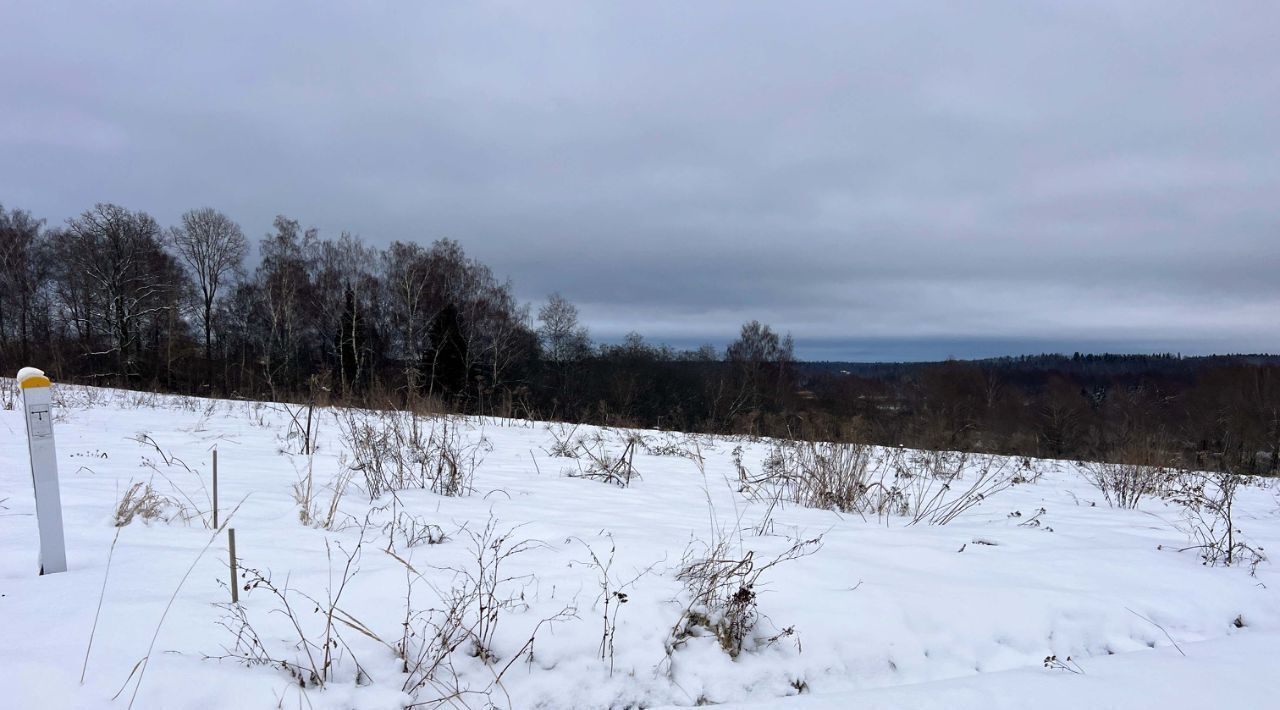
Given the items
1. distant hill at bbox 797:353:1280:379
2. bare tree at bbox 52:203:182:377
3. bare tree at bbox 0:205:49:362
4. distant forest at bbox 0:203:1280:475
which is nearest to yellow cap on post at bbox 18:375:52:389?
distant forest at bbox 0:203:1280:475

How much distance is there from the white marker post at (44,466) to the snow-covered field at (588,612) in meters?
0.10

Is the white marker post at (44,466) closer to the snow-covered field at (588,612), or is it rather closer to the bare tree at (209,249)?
the snow-covered field at (588,612)

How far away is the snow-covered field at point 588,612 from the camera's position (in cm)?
188

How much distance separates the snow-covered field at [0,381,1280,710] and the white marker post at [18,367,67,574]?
101 millimetres

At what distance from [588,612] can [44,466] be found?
211cm

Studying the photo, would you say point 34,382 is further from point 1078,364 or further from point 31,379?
point 1078,364

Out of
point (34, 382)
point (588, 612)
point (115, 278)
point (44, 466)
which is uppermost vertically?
point (115, 278)

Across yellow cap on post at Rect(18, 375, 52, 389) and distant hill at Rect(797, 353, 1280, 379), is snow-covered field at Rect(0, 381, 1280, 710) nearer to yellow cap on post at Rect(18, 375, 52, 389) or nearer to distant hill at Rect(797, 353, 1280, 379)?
yellow cap on post at Rect(18, 375, 52, 389)

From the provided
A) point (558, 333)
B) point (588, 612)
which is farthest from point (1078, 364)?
point (588, 612)

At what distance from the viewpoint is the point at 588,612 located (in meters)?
2.33

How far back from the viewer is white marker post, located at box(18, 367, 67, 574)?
6.95 feet

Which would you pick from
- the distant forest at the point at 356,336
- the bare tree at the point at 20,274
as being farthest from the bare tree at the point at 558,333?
the bare tree at the point at 20,274

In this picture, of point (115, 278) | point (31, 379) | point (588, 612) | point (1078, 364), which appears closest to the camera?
point (31, 379)

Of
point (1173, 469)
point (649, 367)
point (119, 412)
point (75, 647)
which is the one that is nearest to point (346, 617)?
point (75, 647)
